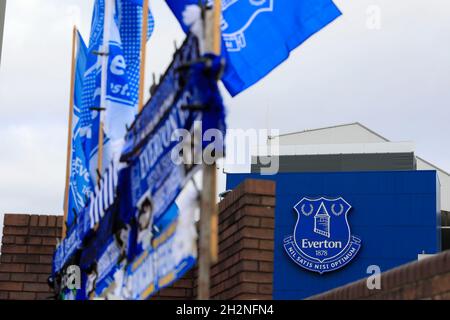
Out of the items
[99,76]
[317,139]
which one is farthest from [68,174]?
[317,139]

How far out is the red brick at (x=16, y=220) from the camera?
48.2ft

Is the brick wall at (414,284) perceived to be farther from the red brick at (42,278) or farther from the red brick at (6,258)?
the red brick at (6,258)

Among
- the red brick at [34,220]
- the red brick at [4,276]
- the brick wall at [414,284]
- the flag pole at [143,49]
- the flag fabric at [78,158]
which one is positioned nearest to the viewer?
the brick wall at [414,284]

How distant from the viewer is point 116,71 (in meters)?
11.9

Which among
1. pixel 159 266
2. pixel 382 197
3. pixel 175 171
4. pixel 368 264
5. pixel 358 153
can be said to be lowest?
pixel 159 266

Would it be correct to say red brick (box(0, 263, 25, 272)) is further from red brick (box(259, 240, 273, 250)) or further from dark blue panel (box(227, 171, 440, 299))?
dark blue panel (box(227, 171, 440, 299))

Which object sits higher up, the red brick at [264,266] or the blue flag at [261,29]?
the blue flag at [261,29]

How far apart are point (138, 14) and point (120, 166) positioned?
3.77 metres

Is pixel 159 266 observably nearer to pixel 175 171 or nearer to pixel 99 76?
pixel 175 171

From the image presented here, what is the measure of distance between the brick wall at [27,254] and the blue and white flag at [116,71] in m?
2.58

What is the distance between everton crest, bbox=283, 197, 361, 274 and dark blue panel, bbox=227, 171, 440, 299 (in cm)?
36

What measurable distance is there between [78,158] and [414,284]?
20.2ft

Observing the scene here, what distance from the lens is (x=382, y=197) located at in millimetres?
56844

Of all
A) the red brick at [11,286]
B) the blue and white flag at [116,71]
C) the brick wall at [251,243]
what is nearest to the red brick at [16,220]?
the red brick at [11,286]
